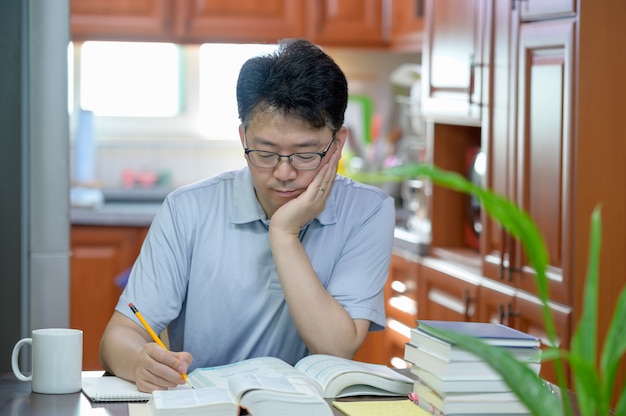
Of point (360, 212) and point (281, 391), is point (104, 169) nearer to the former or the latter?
point (360, 212)

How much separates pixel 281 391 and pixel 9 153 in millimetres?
1344

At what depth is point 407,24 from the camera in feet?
14.0

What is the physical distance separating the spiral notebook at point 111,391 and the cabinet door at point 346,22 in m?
2.99

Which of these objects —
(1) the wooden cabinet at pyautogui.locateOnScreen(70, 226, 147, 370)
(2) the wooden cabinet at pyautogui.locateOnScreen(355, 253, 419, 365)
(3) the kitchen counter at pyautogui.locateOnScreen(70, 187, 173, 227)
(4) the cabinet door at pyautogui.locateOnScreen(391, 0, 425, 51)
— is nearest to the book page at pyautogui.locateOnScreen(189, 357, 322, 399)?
(2) the wooden cabinet at pyautogui.locateOnScreen(355, 253, 419, 365)

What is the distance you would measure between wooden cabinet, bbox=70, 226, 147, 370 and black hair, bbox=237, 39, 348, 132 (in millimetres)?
2351

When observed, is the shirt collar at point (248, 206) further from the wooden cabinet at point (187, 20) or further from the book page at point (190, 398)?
the wooden cabinet at point (187, 20)

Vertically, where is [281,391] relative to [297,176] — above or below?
below

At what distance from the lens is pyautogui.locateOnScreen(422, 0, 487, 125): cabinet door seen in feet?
10.4

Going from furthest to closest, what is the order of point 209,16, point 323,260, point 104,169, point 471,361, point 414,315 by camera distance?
point 104,169 < point 209,16 < point 414,315 < point 323,260 < point 471,361

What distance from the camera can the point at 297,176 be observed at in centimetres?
192

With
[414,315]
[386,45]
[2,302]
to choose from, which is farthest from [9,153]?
[386,45]

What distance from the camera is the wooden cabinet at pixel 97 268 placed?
163 inches

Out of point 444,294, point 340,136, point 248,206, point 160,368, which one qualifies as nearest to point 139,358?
point 160,368

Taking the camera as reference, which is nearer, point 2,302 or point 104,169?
point 2,302
